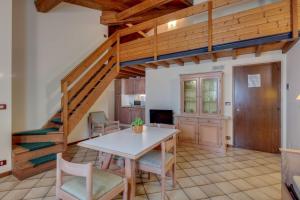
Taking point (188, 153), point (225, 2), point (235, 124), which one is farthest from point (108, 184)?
point (235, 124)

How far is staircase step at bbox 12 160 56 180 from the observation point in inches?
106

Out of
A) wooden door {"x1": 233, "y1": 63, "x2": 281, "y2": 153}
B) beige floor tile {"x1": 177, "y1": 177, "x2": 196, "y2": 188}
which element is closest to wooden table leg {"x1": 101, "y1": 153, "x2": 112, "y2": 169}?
beige floor tile {"x1": 177, "y1": 177, "x2": 196, "y2": 188}

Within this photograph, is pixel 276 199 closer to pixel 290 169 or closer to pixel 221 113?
pixel 290 169

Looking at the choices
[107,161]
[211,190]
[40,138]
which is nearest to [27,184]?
[40,138]

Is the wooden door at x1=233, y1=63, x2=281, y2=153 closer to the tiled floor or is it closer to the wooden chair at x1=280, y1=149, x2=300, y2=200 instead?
the tiled floor

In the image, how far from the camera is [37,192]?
2330 mm

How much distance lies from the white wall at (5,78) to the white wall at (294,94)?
4815 mm

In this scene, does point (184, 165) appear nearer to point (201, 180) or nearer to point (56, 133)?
point (201, 180)

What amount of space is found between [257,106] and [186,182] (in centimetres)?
278

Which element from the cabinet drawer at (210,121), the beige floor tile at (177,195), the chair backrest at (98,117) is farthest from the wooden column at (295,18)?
the chair backrest at (98,117)

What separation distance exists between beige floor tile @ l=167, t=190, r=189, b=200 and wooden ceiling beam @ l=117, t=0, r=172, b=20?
424 centimetres

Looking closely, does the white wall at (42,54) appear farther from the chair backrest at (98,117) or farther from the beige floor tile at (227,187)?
the beige floor tile at (227,187)

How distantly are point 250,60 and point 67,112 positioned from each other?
4.34 meters

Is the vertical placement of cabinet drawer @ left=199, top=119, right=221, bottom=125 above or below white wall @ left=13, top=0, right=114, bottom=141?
below
